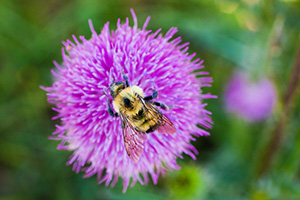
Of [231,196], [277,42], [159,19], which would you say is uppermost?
[159,19]

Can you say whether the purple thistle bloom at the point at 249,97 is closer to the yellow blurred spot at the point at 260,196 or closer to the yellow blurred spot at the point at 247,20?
the yellow blurred spot at the point at 247,20

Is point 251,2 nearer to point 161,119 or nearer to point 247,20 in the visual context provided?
point 247,20

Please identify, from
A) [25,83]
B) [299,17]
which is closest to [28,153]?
[25,83]

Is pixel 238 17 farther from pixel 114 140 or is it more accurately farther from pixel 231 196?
pixel 114 140

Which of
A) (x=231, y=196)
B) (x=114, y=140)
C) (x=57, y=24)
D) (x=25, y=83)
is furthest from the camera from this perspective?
(x=57, y=24)

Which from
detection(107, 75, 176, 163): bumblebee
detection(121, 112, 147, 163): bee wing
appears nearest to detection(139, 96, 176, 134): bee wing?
detection(107, 75, 176, 163): bumblebee

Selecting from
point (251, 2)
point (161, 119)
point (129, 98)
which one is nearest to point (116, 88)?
point (129, 98)
